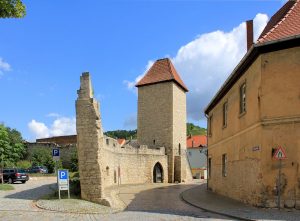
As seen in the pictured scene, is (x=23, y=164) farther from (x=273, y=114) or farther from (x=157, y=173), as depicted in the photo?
(x=273, y=114)

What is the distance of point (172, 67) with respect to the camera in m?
56.1

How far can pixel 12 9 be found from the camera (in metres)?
9.63

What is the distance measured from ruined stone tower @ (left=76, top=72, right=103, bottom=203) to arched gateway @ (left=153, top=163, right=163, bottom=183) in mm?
30096

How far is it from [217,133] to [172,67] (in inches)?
1205

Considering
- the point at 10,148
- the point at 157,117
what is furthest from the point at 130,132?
the point at 157,117

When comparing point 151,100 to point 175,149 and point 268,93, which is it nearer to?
point 175,149

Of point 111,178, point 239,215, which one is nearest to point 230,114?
point 239,215

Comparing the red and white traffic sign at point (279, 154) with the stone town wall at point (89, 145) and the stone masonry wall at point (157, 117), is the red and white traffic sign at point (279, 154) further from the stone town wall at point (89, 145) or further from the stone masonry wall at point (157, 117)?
the stone masonry wall at point (157, 117)

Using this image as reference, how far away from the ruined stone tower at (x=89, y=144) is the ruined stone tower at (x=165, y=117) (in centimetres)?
3258

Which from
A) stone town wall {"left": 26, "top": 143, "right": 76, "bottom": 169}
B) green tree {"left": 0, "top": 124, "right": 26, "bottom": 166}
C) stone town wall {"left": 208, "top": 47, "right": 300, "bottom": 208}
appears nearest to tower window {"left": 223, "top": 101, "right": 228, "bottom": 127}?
stone town wall {"left": 208, "top": 47, "right": 300, "bottom": 208}

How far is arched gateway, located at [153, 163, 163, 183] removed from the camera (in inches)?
1892

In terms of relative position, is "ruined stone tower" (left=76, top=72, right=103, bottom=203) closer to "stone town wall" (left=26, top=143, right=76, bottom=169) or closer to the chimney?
the chimney

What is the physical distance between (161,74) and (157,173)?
43.7 ft

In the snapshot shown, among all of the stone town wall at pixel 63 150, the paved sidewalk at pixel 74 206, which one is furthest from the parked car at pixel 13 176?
the paved sidewalk at pixel 74 206
